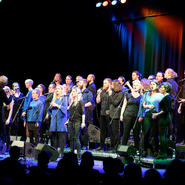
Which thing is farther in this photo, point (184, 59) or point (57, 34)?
point (57, 34)

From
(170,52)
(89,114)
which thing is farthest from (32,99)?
(170,52)

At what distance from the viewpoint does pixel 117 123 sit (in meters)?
8.75

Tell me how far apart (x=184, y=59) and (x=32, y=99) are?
15.8 feet

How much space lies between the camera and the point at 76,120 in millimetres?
8312

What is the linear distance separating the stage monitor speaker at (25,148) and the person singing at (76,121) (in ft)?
3.20

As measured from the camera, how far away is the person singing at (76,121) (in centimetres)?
822

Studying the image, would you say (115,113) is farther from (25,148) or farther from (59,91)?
(25,148)

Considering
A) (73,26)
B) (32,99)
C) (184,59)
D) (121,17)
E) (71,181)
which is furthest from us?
(73,26)

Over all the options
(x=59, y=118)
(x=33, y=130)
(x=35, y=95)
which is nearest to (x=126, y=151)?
(x=59, y=118)

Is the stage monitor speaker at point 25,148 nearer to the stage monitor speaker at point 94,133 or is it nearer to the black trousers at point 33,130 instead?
the black trousers at point 33,130

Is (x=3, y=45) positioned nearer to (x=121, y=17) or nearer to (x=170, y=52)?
(x=121, y=17)

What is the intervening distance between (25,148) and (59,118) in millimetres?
1111

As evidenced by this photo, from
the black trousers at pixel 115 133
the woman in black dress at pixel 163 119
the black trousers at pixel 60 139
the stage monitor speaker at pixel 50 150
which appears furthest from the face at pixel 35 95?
the woman in black dress at pixel 163 119

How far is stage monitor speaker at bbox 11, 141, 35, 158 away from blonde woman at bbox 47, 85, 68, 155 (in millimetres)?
603
